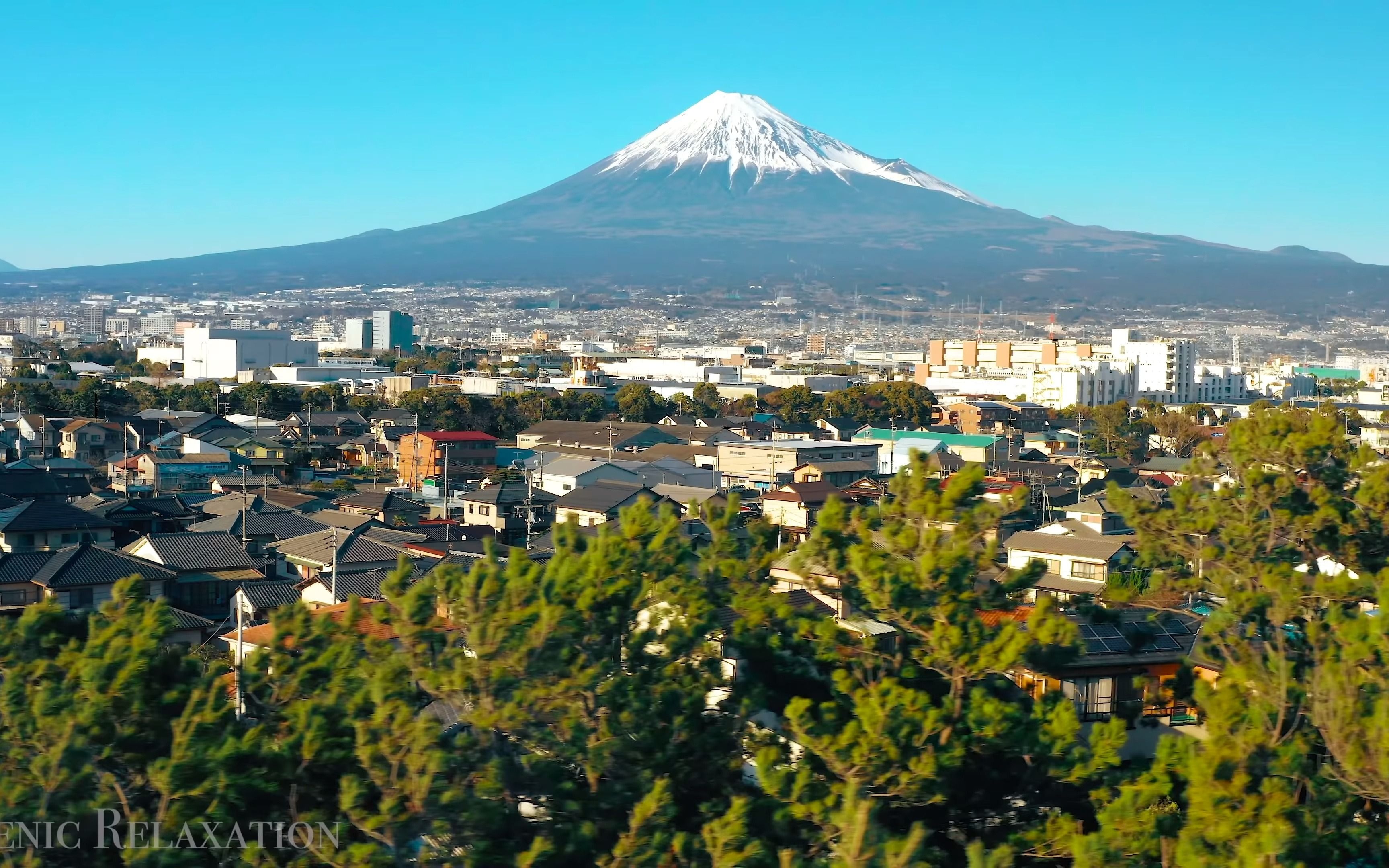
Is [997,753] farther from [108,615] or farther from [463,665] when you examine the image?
[108,615]

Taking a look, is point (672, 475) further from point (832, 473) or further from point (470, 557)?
point (470, 557)

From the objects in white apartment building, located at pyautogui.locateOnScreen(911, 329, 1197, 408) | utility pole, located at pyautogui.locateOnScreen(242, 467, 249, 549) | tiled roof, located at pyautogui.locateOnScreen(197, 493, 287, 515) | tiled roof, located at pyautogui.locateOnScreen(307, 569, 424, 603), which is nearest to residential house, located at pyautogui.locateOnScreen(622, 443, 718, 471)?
tiled roof, located at pyautogui.locateOnScreen(197, 493, 287, 515)

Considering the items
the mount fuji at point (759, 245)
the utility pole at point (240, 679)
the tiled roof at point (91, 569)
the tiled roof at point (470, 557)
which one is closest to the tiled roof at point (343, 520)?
the tiled roof at point (470, 557)

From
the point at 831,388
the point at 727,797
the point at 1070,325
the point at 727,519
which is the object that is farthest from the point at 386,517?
the point at 1070,325

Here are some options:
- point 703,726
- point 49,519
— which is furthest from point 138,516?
point 703,726

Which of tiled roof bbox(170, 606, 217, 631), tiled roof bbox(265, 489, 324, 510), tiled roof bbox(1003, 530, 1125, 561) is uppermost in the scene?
tiled roof bbox(1003, 530, 1125, 561)

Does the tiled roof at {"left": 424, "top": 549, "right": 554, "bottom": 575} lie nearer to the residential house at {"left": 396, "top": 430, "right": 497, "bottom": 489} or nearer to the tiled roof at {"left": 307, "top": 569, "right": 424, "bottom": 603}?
the tiled roof at {"left": 307, "top": 569, "right": 424, "bottom": 603}
